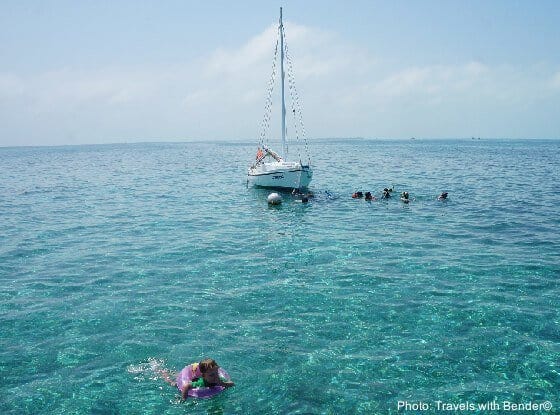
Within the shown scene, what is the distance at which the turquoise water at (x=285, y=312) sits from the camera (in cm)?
1078

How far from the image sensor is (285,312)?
49.3 feet

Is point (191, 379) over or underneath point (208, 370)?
underneath

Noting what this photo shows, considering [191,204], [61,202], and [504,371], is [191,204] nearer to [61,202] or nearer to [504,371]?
[61,202]

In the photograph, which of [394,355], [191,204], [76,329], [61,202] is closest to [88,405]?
[76,329]

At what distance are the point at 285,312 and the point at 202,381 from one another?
16.2ft

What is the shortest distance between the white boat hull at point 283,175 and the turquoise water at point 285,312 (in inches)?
447

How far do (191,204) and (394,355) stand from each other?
29127 mm

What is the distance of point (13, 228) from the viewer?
2878 centimetres

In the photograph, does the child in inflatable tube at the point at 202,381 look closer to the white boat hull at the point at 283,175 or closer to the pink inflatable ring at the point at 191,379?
the pink inflatable ring at the point at 191,379

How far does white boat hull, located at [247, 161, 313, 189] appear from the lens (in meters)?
40.9

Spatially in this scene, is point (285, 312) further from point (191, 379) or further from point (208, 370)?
point (191, 379)

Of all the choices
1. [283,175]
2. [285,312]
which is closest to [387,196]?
[283,175]

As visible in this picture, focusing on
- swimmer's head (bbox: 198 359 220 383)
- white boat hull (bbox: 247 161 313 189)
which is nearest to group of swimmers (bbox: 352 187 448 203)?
white boat hull (bbox: 247 161 313 189)

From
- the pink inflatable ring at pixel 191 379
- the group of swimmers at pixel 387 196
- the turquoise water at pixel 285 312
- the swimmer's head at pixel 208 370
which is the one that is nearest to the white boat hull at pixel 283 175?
the group of swimmers at pixel 387 196
